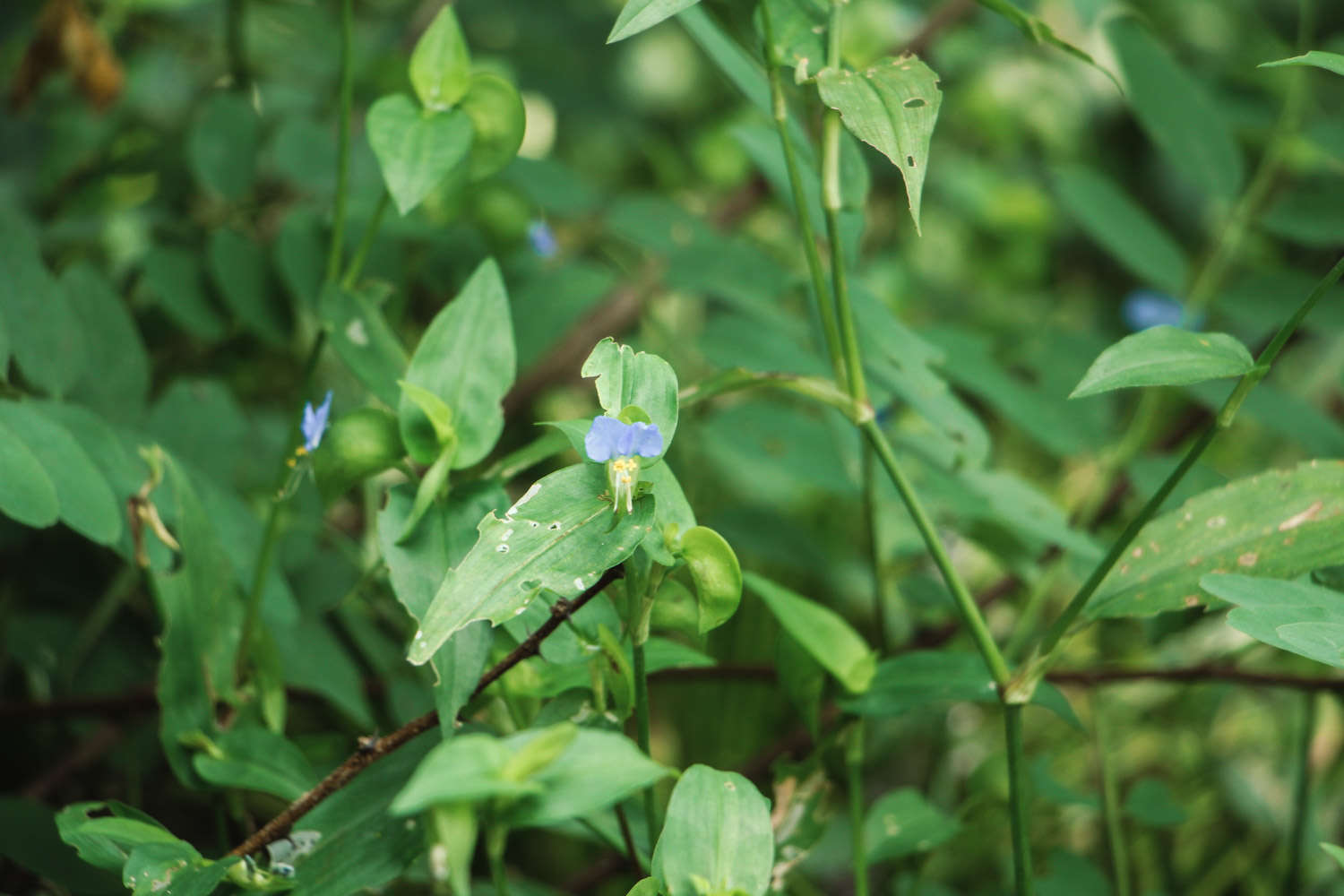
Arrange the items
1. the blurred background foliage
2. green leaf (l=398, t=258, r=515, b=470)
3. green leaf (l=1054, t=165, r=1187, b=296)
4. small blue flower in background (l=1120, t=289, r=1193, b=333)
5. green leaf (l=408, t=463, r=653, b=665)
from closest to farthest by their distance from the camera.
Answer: green leaf (l=408, t=463, r=653, b=665) → green leaf (l=398, t=258, r=515, b=470) → the blurred background foliage → green leaf (l=1054, t=165, r=1187, b=296) → small blue flower in background (l=1120, t=289, r=1193, b=333)

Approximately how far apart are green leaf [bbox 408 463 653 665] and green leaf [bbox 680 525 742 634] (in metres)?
0.02

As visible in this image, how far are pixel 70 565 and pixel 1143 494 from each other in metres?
0.86

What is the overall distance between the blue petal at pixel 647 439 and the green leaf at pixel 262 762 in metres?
0.28

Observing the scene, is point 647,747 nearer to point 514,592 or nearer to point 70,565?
point 514,592

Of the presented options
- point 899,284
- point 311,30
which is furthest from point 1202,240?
point 311,30

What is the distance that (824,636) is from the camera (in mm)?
597

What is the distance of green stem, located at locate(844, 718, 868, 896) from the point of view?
1.92 ft

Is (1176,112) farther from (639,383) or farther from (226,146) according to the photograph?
(226,146)

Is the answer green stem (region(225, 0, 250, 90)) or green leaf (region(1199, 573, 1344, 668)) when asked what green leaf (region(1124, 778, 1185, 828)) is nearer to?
green leaf (region(1199, 573, 1344, 668))

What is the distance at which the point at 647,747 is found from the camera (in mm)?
504

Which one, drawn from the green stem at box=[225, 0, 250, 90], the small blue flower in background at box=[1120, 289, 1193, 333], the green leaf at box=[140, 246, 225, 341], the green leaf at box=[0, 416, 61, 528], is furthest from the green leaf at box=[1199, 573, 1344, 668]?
the green stem at box=[225, 0, 250, 90]

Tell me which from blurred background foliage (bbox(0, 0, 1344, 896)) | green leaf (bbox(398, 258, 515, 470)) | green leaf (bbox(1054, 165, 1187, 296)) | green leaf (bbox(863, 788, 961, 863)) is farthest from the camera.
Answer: green leaf (bbox(1054, 165, 1187, 296))

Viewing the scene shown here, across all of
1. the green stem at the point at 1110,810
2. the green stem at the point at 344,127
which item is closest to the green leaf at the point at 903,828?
the green stem at the point at 1110,810

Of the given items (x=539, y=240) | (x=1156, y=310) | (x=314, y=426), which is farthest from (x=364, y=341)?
(x=1156, y=310)
